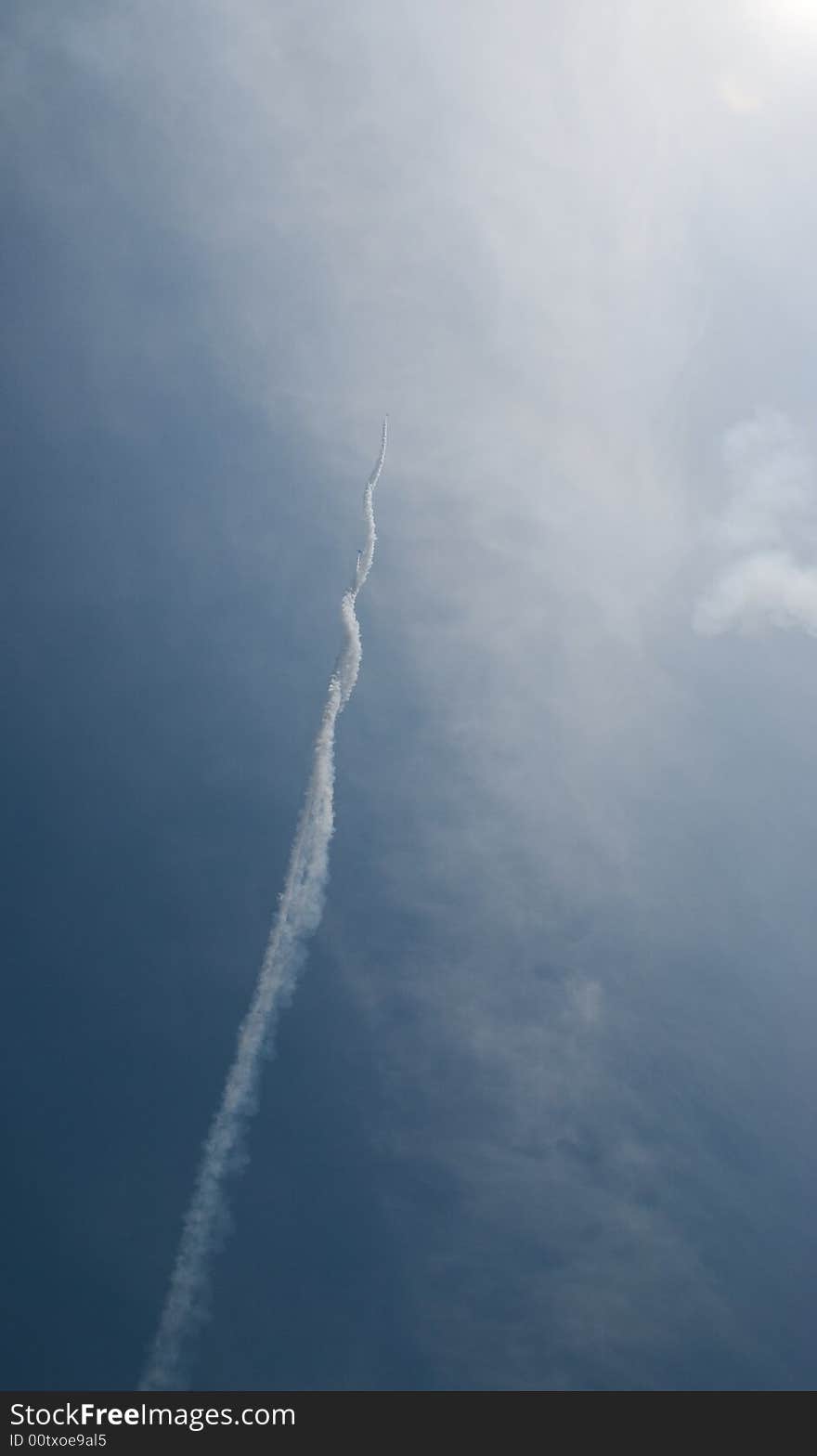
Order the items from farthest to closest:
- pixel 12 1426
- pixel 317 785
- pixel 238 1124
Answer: pixel 317 785, pixel 238 1124, pixel 12 1426

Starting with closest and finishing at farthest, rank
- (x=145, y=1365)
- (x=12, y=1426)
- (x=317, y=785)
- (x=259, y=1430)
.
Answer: (x=12, y=1426) → (x=259, y=1430) → (x=145, y=1365) → (x=317, y=785)

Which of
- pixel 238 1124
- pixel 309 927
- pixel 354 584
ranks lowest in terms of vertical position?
pixel 238 1124

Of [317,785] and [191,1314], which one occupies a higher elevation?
[317,785]

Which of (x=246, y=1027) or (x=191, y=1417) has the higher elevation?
(x=246, y=1027)

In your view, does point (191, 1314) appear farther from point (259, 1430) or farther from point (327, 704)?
point (327, 704)

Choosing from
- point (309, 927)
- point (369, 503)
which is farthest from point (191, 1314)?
point (369, 503)

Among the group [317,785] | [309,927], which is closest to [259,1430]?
[309,927]

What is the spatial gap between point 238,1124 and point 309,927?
15.2 m

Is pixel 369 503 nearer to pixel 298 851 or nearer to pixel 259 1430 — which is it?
pixel 298 851

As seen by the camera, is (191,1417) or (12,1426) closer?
(12,1426)

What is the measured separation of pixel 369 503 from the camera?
73062 mm

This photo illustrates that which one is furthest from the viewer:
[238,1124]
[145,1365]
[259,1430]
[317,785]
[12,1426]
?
[317,785]

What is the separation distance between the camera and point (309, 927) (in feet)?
236

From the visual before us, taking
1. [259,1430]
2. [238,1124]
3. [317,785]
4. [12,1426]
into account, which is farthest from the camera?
[317,785]
